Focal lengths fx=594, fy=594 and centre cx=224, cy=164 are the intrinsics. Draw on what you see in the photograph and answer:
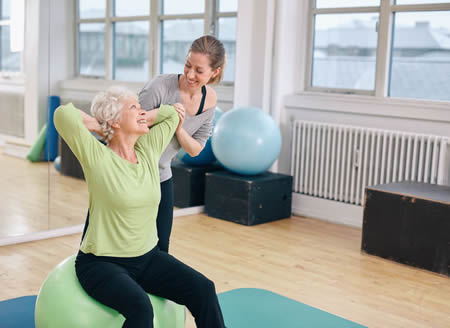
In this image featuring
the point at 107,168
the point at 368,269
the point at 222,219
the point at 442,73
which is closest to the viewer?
the point at 107,168

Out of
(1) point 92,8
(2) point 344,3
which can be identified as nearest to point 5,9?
(1) point 92,8

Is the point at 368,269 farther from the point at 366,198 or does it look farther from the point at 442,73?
the point at 442,73

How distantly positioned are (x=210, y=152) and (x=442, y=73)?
1.75m

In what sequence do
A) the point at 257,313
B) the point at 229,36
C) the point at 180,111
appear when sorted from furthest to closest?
the point at 229,36 → the point at 257,313 → the point at 180,111

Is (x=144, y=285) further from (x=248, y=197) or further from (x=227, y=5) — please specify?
(x=227, y=5)

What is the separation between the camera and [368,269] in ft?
11.1

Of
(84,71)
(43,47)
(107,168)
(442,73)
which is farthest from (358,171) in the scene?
(107,168)

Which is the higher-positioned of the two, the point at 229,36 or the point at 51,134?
the point at 229,36

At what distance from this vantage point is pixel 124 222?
1862 millimetres

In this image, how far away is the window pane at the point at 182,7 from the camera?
4.18 metres

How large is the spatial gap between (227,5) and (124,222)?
120 inches

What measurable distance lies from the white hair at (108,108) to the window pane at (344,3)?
293 cm

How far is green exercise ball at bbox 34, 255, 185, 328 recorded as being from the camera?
73.4 inches

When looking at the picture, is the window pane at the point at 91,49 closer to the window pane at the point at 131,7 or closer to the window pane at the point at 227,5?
the window pane at the point at 131,7
